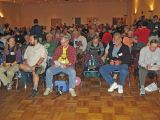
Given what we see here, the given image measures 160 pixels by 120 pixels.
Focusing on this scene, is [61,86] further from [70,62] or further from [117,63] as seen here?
[117,63]

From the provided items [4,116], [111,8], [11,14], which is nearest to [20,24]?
[11,14]

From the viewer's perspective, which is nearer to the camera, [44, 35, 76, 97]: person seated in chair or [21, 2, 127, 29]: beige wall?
[44, 35, 76, 97]: person seated in chair

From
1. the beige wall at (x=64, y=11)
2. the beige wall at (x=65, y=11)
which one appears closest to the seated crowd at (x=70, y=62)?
the beige wall at (x=65, y=11)

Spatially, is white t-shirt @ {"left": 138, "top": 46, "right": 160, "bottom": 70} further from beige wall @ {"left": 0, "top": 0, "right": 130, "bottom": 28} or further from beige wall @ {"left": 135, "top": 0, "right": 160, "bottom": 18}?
beige wall @ {"left": 0, "top": 0, "right": 130, "bottom": 28}

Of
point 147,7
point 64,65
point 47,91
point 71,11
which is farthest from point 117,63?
point 71,11

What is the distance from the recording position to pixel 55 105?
407 centimetres

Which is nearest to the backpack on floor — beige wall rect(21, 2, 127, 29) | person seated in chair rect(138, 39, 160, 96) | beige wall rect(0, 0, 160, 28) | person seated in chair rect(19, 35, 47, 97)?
person seated in chair rect(19, 35, 47, 97)

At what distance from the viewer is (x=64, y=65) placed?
15.2 ft

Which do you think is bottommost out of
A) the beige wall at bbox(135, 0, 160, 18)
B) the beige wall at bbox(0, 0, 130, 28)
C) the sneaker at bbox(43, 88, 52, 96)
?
the sneaker at bbox(43, 88, 52, 96)

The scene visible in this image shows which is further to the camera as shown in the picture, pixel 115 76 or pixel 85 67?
pixel 115 76

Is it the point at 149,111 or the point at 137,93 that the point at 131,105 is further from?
the point at 137,93

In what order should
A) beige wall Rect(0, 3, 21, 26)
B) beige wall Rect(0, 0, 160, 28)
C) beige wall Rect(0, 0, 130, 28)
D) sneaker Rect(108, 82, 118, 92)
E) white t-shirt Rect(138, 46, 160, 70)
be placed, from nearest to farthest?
1. white t-shirt Rect(138, 46, 160, 70)
2. sneaker Rect(108, 82, 118, 92)
3. beige wall Rect(0, 3, 21, 26)
4. beige wall Rect(0, 0, 160, 28)
5. beige wall Rect(0, 0, 130, 28)

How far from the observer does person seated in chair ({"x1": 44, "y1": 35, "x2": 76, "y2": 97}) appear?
457 cm

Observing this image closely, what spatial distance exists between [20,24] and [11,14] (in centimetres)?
188
